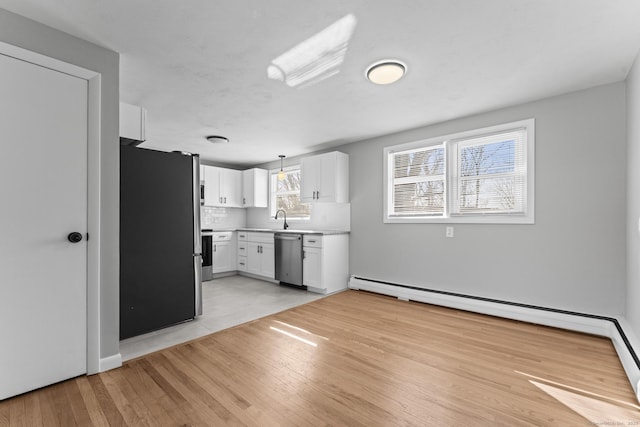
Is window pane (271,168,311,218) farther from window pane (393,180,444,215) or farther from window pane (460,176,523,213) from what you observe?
window pane (460,176,523,213)

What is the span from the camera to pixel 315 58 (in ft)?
7.59

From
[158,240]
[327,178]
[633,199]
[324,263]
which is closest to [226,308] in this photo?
[158,240]

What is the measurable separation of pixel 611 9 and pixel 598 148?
1513 mm

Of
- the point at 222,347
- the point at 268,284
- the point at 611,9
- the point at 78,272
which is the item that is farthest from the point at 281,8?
the point at 268,284

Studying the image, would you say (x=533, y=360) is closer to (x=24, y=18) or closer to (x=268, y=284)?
(x=268, y=284)

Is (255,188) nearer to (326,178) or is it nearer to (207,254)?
(207,254)

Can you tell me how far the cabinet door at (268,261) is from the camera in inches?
200

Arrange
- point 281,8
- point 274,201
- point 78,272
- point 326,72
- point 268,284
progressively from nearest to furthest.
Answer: point 281,8, point 78,272, point 326,72, point 268,284, point 274,201

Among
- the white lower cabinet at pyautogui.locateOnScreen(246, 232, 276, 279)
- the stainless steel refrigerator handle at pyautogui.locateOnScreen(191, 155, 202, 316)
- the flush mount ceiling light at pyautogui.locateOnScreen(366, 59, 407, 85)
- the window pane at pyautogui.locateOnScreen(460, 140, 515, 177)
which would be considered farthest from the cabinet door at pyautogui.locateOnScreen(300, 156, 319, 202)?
the flush mount ceiling light at pyautogui.locateOnScreen(366, 59, 407, 85)

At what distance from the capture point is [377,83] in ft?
8.68

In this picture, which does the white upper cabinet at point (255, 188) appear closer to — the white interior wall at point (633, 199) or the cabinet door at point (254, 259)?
the cabinet door at point (254, 259)

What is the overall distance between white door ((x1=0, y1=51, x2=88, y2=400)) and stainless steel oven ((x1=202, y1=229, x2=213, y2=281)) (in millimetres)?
2979

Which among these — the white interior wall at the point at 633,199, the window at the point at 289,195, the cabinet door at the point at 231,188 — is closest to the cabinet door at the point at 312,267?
the window at the point at 289,195

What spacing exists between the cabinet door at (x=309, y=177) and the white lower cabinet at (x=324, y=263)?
807mm
